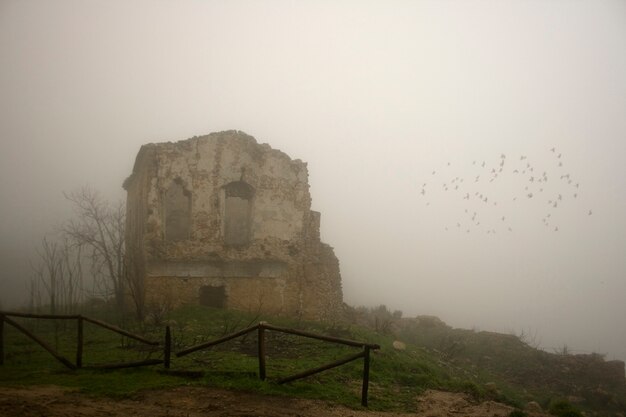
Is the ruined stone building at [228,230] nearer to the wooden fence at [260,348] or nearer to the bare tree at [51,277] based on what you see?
the bare tree at [51,277]

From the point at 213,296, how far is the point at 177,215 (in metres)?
3.45

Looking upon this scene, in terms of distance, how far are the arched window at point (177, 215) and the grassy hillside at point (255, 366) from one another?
324 centimetres

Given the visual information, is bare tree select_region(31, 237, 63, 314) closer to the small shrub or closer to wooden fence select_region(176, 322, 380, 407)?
wooden fence select_region(176, 322, 380, 407)

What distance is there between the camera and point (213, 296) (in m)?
15.5

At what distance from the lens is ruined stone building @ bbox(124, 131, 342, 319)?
15023 mm

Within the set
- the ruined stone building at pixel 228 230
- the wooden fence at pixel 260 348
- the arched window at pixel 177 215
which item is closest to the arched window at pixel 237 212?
the ruined stone building at pixel 228 230

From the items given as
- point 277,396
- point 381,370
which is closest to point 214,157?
point 381,370

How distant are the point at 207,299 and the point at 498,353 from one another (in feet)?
40.7

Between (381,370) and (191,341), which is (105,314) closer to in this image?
(191,341)

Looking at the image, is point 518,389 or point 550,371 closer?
point 518,389

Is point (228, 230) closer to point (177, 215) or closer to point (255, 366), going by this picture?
point (177, 215)

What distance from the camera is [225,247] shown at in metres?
15.6

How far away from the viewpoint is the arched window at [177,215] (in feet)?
53.3

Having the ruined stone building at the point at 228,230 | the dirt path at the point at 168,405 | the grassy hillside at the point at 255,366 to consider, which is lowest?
the grassy hillside at the point at 255,366
